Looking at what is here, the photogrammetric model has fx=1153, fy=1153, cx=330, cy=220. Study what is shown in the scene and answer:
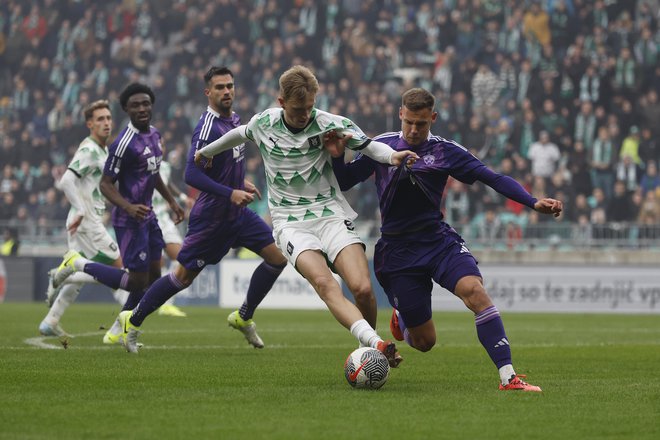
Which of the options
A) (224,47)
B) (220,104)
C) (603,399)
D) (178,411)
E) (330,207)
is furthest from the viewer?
(224,47)

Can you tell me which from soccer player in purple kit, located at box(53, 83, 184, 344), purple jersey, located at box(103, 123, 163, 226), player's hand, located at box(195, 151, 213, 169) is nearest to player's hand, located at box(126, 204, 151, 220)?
soccer player in purple kit, located at box(53, 83, 184, 344)

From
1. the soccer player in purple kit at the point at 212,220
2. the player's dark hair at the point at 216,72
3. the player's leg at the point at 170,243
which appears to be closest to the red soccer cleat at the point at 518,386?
the soccer player in purple kit at the point at 212,220

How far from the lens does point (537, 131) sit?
2494cm

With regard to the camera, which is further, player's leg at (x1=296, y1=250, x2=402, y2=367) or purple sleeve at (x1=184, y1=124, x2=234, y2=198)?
purple sleeve at (x1=184, y1=124, x2=234, y2=198)

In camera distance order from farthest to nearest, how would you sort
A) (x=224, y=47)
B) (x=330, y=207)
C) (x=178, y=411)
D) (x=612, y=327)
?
(x=224, y=47), (x=612, y=327), (x=330, y=207), (x=178, y=411)

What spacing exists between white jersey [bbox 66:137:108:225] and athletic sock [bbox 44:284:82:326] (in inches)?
36.6

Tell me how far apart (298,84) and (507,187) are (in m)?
1.65

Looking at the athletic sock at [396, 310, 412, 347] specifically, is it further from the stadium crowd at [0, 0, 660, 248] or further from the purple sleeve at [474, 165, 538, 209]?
the stadium crowd at [0, 0, 660, 248]

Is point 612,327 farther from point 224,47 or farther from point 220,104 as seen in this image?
point 224,47

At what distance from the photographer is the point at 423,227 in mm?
8555

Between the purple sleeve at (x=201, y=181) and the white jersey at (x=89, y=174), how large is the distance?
3904 millimetres

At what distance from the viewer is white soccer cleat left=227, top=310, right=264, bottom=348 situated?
11797mm

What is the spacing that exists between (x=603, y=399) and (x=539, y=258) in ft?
51.8

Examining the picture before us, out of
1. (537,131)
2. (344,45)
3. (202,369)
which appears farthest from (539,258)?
(202,369)
